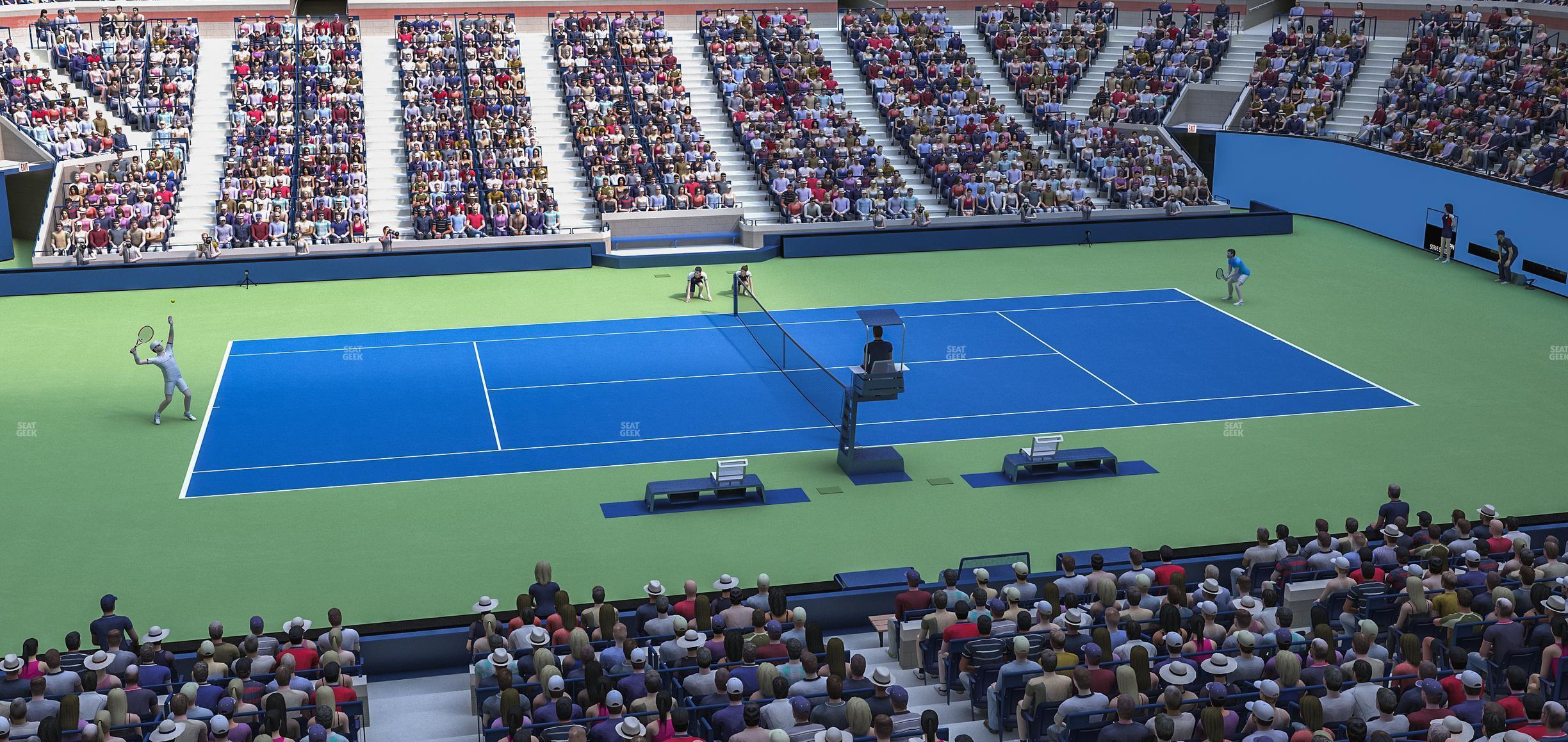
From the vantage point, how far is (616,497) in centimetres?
2450

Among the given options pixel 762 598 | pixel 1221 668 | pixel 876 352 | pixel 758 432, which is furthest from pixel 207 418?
pixel 1221 668

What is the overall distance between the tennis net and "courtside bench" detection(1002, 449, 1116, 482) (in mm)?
3035

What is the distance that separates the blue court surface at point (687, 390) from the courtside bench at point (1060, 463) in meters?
1.98

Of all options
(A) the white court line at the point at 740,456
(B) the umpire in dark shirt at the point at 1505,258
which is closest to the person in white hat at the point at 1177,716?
(A) the white court line at the point at 740,456

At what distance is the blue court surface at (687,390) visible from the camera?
26.7 meters

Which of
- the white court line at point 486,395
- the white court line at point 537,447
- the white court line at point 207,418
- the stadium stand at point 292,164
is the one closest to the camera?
the white court line at point 207,418

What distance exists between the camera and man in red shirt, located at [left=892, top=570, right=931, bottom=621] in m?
17.9

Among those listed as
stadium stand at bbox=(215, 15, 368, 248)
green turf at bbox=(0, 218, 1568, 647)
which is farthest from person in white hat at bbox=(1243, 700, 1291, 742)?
stadium stand at bbox=(215, 15, 368, 248)

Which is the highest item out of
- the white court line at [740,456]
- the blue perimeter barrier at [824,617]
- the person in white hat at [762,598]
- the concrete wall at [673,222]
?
the concrete wall at [673,222]

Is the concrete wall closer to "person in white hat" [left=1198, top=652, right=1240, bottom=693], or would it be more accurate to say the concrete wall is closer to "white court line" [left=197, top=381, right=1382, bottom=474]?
"white court line" [left=197, top=381, right=1382, bottom=474]

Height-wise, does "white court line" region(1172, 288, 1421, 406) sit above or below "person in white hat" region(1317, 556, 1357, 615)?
above

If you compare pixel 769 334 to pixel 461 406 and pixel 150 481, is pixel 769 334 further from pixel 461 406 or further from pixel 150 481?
pixel 150 481

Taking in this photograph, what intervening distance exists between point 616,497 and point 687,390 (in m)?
6.11

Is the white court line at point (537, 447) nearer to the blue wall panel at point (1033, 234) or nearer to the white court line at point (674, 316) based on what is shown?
the white court line at point (674, 316)
